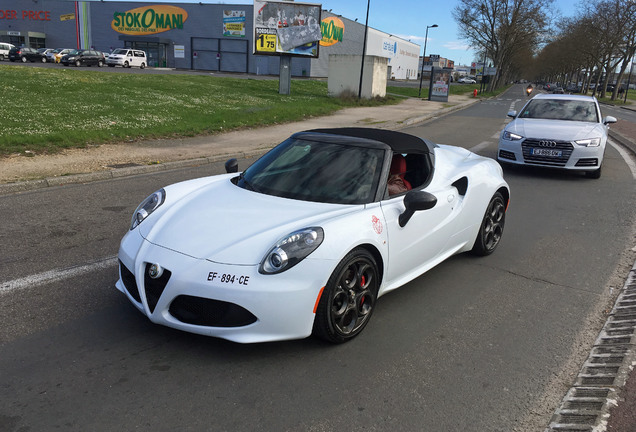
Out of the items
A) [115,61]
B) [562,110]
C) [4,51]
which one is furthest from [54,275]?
[4,51]

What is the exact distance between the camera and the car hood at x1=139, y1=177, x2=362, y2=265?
3154 mm

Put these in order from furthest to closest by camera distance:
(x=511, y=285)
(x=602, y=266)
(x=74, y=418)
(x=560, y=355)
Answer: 1. (x=602, y=266)
2. (x=511, y=285)
3. (x=560, y=355)
4. (x=74, y=418)

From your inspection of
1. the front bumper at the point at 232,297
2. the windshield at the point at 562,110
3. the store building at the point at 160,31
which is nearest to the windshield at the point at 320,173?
the front bumper at the point at 232,297

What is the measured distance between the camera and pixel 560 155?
9.55 metres

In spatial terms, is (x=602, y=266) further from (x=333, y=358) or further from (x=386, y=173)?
(x=333, y=358)

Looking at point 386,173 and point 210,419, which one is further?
point 386,173

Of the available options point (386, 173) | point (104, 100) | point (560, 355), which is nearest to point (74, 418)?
point (386, 173)

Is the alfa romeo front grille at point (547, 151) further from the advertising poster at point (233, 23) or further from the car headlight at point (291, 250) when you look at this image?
the advertising poster at point (233, 23)

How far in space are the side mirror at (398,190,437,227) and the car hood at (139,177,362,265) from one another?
1.21 ft

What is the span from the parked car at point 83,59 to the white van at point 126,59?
4.44 feet

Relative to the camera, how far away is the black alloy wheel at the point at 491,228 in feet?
17.2

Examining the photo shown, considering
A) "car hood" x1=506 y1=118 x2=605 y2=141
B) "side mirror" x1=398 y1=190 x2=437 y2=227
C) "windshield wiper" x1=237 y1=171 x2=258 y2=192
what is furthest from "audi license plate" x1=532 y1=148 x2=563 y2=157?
"windshield wiper" x1=237 y1=171 x2=258 y2=192

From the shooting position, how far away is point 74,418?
259 cm

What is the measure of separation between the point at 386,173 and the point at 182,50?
61744 mm
